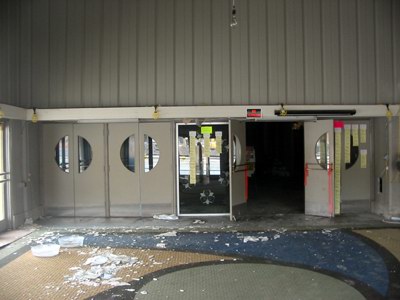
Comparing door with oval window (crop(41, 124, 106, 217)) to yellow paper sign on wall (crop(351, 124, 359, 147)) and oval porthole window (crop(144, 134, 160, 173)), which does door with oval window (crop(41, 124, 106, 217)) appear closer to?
oval porthole window (crop(144, 134, 160, 173))

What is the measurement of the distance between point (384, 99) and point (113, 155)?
227 inches

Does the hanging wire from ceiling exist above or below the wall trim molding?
above

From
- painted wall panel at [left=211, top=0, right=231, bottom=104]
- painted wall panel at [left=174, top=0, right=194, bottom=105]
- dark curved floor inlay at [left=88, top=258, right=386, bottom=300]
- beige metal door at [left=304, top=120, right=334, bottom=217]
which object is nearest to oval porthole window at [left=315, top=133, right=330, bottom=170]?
beige metal door at [left=304, top=120, right=334, bottom=217]

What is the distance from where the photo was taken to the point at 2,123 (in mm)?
7629

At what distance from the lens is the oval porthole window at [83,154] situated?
29.5 ft

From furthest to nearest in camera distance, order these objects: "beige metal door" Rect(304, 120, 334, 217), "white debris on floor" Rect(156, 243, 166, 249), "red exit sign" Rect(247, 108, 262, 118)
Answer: "beige metal door" Rect(304, 120, 334, 217), "red exit sign" Rect(247, 108, 262, 118), "white debris on floor" Rect(156, 243, 166, 249)

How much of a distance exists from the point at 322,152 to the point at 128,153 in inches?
163

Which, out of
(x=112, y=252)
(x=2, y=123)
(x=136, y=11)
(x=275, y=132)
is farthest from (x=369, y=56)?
(x=275, y=132)

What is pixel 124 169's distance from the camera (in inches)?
351

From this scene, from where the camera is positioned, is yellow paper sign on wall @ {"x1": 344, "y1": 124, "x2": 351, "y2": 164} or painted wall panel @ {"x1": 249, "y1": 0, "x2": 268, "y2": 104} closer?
painted wall panel @ {"x1": 249, "y1": 0, "x2": 268, "y2": 104}

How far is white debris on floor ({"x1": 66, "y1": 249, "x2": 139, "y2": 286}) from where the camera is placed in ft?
16.2

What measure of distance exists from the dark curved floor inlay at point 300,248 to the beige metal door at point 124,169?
5.28ft

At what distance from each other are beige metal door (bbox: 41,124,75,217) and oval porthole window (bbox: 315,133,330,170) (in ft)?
17.2

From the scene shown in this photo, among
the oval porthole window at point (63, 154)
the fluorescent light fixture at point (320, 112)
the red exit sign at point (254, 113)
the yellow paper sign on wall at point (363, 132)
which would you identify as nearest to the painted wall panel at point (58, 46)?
the oval porthole window at point (63, 154)
